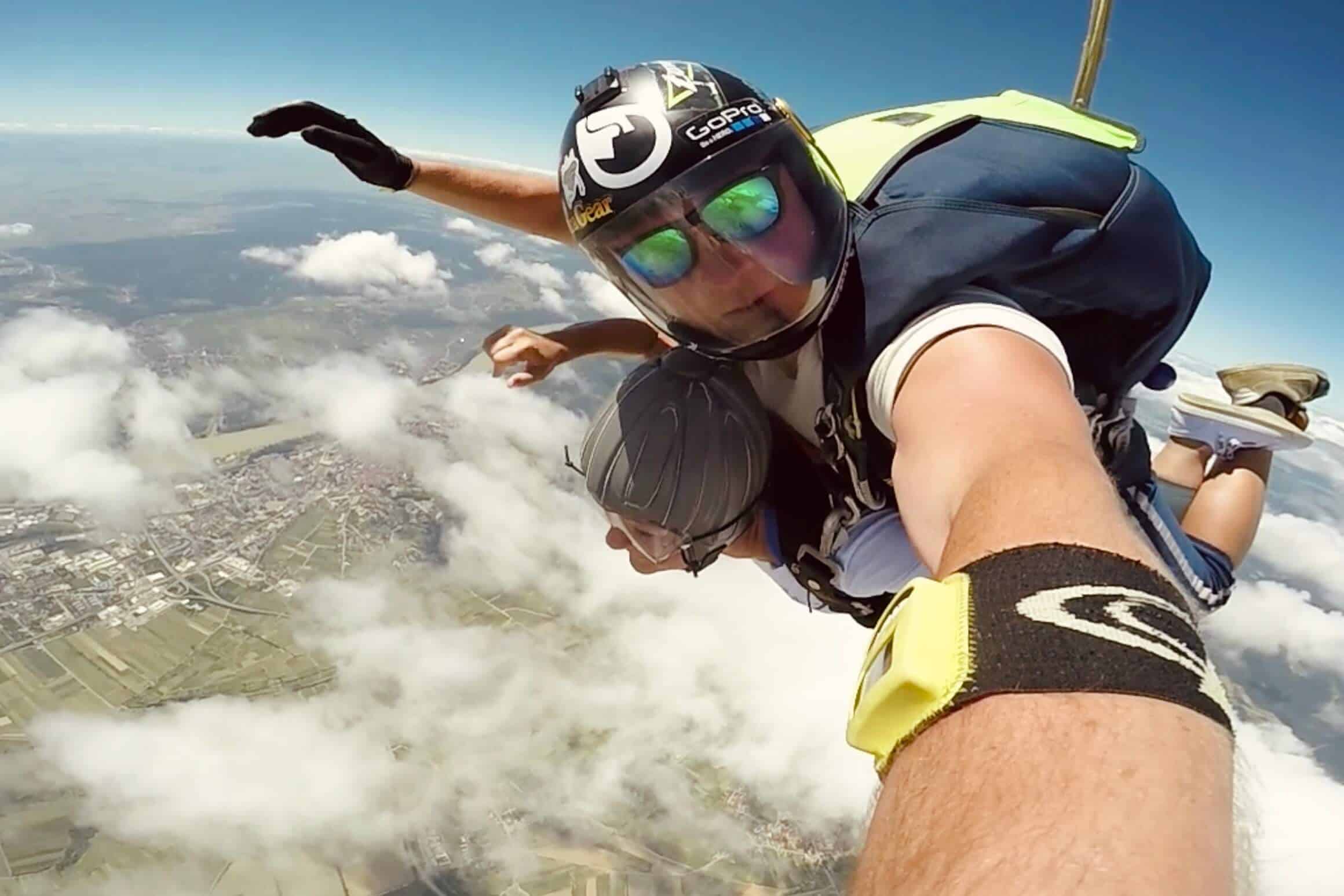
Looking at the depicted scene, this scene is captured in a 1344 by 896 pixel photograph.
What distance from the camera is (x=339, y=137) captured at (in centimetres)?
178

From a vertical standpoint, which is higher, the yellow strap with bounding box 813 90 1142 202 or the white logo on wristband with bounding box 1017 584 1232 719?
the yellow strap with bounding box 813 90 1142 202

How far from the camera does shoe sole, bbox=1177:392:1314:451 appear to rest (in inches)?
89.2

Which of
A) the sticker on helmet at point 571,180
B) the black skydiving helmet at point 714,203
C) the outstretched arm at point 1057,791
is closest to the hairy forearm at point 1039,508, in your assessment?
the outstretched arm at point 1057,791

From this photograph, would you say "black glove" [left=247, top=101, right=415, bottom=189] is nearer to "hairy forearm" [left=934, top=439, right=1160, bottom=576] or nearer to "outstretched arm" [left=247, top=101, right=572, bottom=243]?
"outstretched arm" [left=247, top=101, right=572, bottom=243]

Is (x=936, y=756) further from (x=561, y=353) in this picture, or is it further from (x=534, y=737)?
(x=534, y=737)

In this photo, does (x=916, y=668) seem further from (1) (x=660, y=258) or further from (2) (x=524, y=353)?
(2) (x=524, y=353)

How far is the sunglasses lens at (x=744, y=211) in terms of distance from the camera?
4.36ft

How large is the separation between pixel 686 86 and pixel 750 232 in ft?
1.11

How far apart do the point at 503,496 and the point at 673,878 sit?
3253cm

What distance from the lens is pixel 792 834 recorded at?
20.5 m

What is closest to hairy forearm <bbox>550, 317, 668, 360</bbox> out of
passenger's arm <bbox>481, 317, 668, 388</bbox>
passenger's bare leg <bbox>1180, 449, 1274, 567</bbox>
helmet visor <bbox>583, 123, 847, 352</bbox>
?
passenger's arm <bbox>481, 317, 668, 388</bbox>

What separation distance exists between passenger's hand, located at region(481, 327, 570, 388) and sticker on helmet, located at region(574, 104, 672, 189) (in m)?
0.47

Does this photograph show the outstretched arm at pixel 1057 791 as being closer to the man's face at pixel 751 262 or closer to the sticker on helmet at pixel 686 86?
the man's face at pixel 751 262

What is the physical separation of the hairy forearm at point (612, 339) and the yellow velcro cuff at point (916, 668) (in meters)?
1.34
